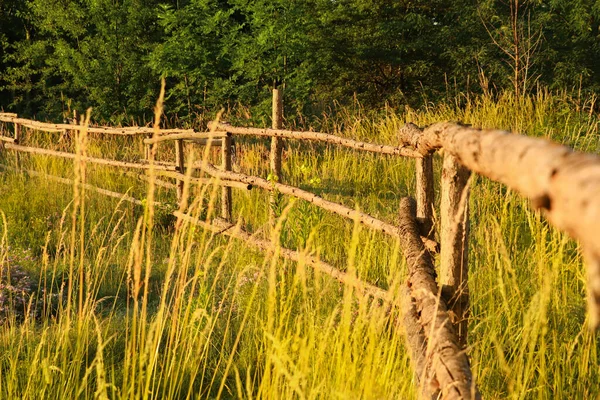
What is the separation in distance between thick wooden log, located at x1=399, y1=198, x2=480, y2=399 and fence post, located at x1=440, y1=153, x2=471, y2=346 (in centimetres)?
8

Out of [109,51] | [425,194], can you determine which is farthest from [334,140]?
[109,51]

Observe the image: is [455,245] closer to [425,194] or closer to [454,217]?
[454,217]

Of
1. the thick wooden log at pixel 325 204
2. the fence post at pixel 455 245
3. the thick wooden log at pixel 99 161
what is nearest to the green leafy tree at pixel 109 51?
the thick wooden log at pixel 99 161

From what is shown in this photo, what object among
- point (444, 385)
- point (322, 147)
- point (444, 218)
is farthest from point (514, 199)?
point (322, 147)

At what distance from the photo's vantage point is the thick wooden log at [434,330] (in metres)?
1.98

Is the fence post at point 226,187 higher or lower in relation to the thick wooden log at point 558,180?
lower

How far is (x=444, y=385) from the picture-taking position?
2041mm

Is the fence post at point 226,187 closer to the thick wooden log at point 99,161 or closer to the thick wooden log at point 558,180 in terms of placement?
the thick wooden log at point 99,161

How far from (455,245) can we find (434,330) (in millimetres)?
524

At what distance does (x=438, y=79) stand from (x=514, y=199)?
12535 millimetres

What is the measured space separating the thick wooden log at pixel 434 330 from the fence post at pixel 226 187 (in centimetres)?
400

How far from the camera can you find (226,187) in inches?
308

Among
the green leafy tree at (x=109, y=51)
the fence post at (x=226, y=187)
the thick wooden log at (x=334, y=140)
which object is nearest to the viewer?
the thick wooden log at (x=334, y=140)

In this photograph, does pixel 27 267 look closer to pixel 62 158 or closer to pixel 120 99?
pixel 62 158
